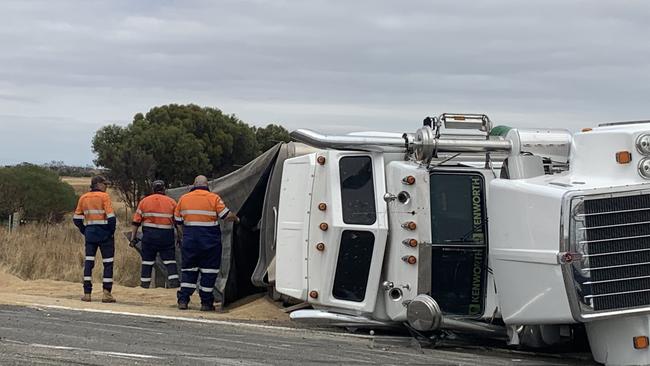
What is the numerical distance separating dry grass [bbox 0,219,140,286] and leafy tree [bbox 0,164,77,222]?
12.0m

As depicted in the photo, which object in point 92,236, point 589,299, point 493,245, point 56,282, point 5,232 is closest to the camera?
point 589,299

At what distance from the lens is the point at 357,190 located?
27.3 ft

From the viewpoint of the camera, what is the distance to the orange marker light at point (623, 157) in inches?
270

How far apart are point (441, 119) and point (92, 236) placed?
5.35 m

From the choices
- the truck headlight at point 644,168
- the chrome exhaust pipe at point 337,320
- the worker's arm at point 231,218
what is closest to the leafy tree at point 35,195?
the worker's arm at point 231,218

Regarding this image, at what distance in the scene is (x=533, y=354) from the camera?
7.78 m

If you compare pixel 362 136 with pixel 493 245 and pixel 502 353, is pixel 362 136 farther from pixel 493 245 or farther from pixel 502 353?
pixel 502 353

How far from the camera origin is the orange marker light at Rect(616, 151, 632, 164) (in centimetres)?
685

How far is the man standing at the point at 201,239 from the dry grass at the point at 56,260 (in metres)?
3.69

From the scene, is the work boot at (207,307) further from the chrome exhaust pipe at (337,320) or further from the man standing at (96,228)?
the chrome exhaust pipe at (337,320)

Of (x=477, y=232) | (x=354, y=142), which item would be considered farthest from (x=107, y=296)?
(x=477, y=232)

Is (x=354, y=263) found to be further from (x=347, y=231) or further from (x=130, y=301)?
(x=130, y=301)

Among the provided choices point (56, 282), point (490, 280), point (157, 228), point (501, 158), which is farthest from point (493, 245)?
point (56, 282)

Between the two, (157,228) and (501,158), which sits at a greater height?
(501,158)
